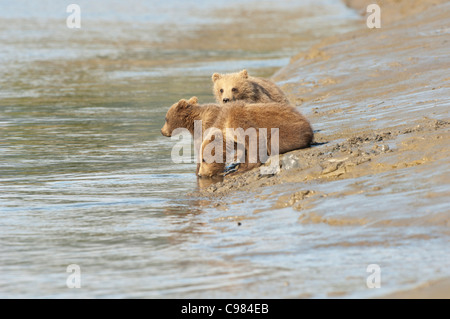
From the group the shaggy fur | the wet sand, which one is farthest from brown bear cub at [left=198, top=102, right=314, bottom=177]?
the shaggy fur

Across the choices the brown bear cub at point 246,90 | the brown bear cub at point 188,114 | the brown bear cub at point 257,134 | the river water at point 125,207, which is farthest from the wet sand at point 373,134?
the brown bear cub at point 188,114

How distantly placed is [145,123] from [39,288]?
8246 mm

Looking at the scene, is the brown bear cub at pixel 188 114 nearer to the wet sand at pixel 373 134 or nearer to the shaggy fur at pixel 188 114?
the shaggy fur at pixel 188 114

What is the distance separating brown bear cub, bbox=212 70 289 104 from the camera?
10938mm

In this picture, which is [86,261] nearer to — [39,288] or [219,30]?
[39,288]

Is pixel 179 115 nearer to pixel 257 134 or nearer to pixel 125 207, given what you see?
pixel 257 134

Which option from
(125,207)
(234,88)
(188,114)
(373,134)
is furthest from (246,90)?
(125,207)

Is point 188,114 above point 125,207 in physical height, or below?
above

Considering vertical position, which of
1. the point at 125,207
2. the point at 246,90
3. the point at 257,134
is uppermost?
the point at 246,90

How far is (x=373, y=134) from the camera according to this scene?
928 centimetres

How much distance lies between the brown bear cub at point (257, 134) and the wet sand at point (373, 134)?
181 millimetres

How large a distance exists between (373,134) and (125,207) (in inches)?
123

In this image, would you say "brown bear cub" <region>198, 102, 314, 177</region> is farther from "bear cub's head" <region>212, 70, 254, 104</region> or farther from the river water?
"bear cub's head" <region>212, 70, 254, 104</region>

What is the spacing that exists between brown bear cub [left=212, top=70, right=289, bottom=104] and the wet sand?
0.74 metres
